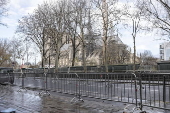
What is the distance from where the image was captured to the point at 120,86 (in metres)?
9.36

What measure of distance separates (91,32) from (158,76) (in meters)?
25.8

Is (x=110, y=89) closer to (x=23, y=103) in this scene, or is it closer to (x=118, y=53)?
(x=23, y=103)

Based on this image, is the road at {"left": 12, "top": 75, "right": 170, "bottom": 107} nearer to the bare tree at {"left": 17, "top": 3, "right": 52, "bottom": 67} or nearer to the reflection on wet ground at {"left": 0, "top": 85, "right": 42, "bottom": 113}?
the reflection on wet ground at {"left": 0, "top": 85, "right": 42, "bottom": 113}

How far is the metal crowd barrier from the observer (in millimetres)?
8311

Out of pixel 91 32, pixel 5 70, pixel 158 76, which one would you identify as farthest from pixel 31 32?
pixel 158 76

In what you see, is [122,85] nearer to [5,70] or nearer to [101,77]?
[101,77]

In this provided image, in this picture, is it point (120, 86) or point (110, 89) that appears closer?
point (120, 86)

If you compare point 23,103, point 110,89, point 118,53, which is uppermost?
point 118,53

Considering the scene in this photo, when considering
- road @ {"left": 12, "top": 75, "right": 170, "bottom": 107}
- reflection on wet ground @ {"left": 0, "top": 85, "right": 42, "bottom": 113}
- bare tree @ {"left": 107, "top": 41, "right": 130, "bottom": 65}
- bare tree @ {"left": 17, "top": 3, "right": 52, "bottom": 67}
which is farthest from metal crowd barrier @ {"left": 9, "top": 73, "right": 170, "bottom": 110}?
bare tree @ {"left": 107, "top": 41, "right": 130, "bottom": 65}

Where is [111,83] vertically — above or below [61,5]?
below

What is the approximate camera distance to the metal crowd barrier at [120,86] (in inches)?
327

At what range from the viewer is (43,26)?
3975cm

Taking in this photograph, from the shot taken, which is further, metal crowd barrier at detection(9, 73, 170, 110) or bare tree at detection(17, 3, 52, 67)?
bare tree at detection(17, 3, 52, 67)

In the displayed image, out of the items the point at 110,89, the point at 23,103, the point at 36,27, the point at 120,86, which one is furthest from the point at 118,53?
the point at 23,103
